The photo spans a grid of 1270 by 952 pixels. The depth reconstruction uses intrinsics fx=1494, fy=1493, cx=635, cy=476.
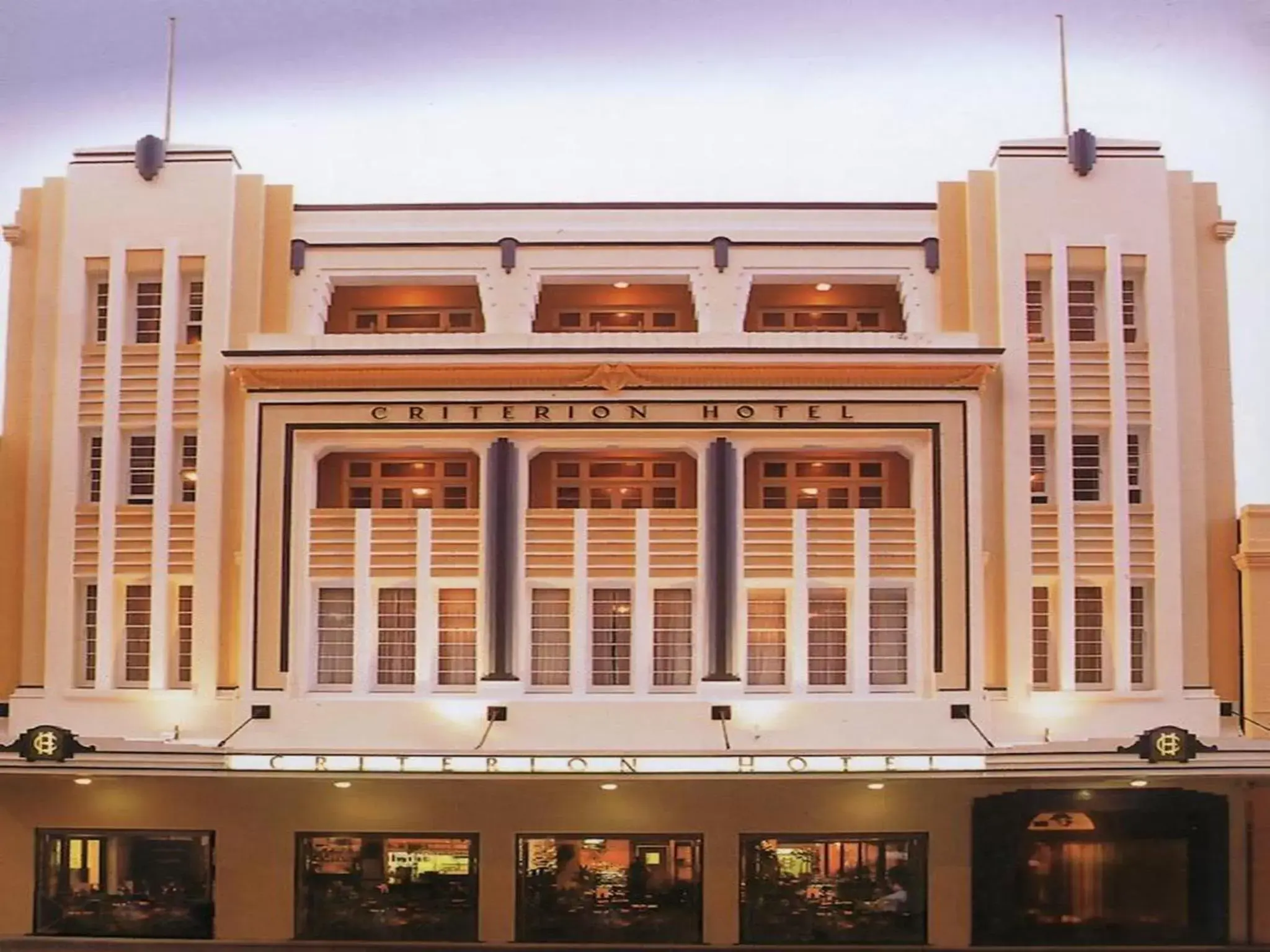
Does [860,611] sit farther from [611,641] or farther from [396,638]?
[396,638]

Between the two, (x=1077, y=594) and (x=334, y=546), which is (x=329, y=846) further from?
(x=1077, y=594)

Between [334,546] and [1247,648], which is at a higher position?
[334,546]

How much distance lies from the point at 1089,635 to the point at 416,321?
823 centimetres

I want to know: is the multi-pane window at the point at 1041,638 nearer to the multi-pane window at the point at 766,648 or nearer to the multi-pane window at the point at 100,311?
the multi-pane window at the point at 766,648

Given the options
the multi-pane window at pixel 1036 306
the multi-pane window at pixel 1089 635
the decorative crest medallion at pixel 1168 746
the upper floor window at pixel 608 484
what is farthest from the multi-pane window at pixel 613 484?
the decorative crest medallion at pixel 1168 746

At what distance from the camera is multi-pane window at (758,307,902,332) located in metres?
17.0

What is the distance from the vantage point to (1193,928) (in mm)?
16234

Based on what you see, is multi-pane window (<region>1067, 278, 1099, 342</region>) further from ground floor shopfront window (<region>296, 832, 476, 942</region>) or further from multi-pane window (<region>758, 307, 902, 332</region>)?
ground floor shopfront window (<region>296, 832, 476, 942</region>)

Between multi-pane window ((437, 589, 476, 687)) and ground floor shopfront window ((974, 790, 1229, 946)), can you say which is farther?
ground floor shopfront window ((974, 790, 1229, 946))

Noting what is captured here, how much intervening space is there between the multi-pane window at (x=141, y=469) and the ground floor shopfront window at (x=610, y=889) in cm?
564

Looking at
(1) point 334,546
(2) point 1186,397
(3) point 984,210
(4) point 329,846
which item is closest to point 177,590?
(1) point 334,546

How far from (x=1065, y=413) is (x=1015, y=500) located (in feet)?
3.50

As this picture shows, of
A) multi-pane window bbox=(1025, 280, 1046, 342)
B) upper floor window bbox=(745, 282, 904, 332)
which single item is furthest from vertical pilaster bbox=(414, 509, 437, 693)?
multi-pane window bbox=(1025, 280, 1046, 342)

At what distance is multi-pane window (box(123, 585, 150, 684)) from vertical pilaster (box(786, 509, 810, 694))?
271 inches
